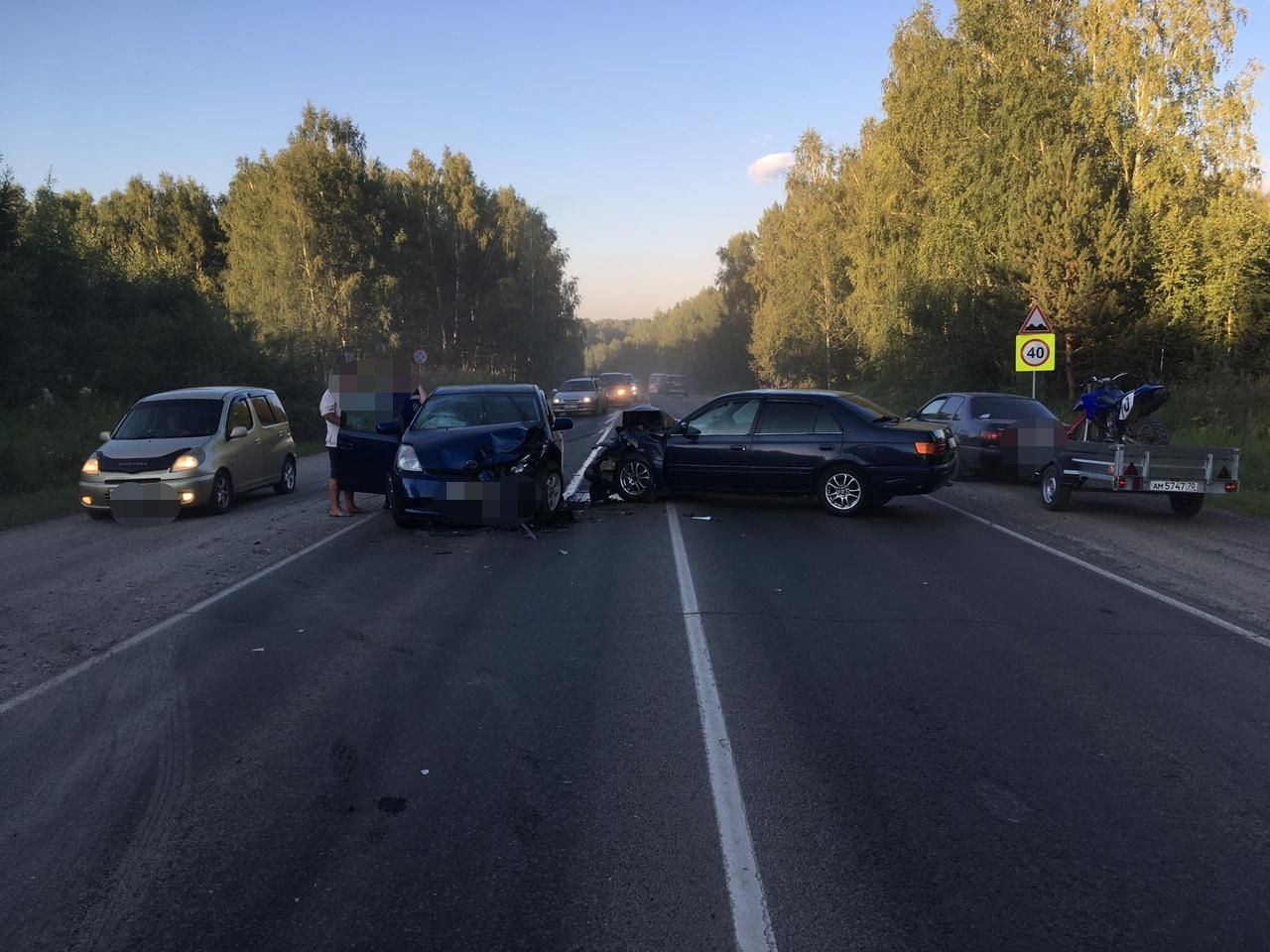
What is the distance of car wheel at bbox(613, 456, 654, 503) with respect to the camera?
13.4 m

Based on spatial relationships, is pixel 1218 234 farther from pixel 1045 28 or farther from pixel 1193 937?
pixel 1193 937

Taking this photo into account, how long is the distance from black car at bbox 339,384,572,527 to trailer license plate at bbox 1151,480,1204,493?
7467 mm

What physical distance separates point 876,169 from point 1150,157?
44.9 ft

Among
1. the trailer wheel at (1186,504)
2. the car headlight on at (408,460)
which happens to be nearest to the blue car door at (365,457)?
the car headlight on at (408,460)

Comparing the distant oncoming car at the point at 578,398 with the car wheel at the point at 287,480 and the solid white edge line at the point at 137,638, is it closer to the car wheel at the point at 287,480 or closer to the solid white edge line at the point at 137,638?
the car wheel at the point at 287,480

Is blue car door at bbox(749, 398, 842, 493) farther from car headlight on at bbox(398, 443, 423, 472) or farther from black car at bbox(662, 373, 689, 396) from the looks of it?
black car at bbox(662, 373, 689, 396)

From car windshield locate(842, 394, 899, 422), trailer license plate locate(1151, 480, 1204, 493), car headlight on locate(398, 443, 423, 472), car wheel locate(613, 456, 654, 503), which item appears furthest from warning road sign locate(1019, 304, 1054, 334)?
car headlight on locate(398, 443, 423, 472)

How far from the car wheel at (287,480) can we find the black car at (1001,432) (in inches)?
401

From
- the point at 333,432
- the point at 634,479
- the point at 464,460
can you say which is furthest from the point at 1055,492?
the point at 333,432

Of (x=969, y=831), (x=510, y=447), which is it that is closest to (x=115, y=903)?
(x=969, y=831)

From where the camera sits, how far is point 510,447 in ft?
36.2

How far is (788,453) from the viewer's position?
12.6 meters

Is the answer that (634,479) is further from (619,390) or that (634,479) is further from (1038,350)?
(619,390)

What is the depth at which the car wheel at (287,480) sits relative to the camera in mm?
15227
